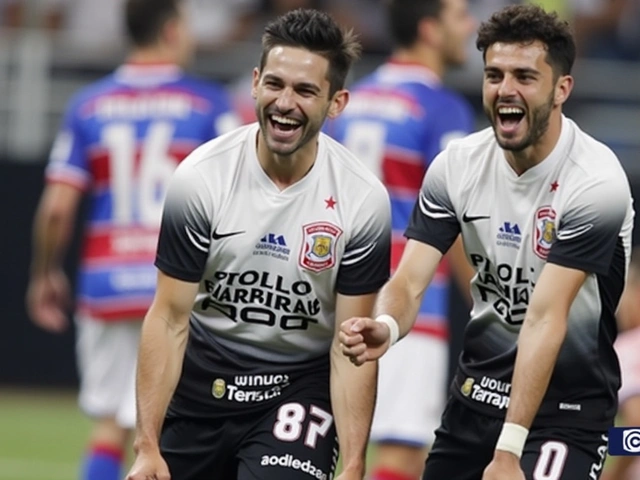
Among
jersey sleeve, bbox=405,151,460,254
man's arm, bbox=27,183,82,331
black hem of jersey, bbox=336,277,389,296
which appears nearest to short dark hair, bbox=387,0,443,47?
man's arm, bbox=27,183,82,331

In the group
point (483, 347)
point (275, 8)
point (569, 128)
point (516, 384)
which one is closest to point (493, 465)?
point (516, 384)

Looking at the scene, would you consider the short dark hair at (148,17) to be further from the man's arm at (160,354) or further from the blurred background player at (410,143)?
the man's arm at (160,354)

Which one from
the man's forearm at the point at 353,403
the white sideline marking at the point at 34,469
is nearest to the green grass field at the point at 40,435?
the white sideline marking at the point at 34,469

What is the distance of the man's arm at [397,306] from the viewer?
5.94 metres

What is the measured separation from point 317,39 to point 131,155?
3236 millimetres

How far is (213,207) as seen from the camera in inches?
256

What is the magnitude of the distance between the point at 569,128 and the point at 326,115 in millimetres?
833

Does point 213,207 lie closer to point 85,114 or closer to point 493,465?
point 493,465

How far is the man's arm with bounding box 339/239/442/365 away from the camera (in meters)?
5.94

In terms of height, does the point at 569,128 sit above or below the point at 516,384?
above

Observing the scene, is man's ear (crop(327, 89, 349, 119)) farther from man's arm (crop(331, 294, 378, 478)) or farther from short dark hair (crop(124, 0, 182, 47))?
short dark hair (crop(124, 0, 182, 47))

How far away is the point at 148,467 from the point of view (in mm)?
6230

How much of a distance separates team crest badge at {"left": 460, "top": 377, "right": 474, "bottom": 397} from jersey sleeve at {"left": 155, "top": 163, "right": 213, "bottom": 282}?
1007 mm

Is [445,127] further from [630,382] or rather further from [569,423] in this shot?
[569,423]
